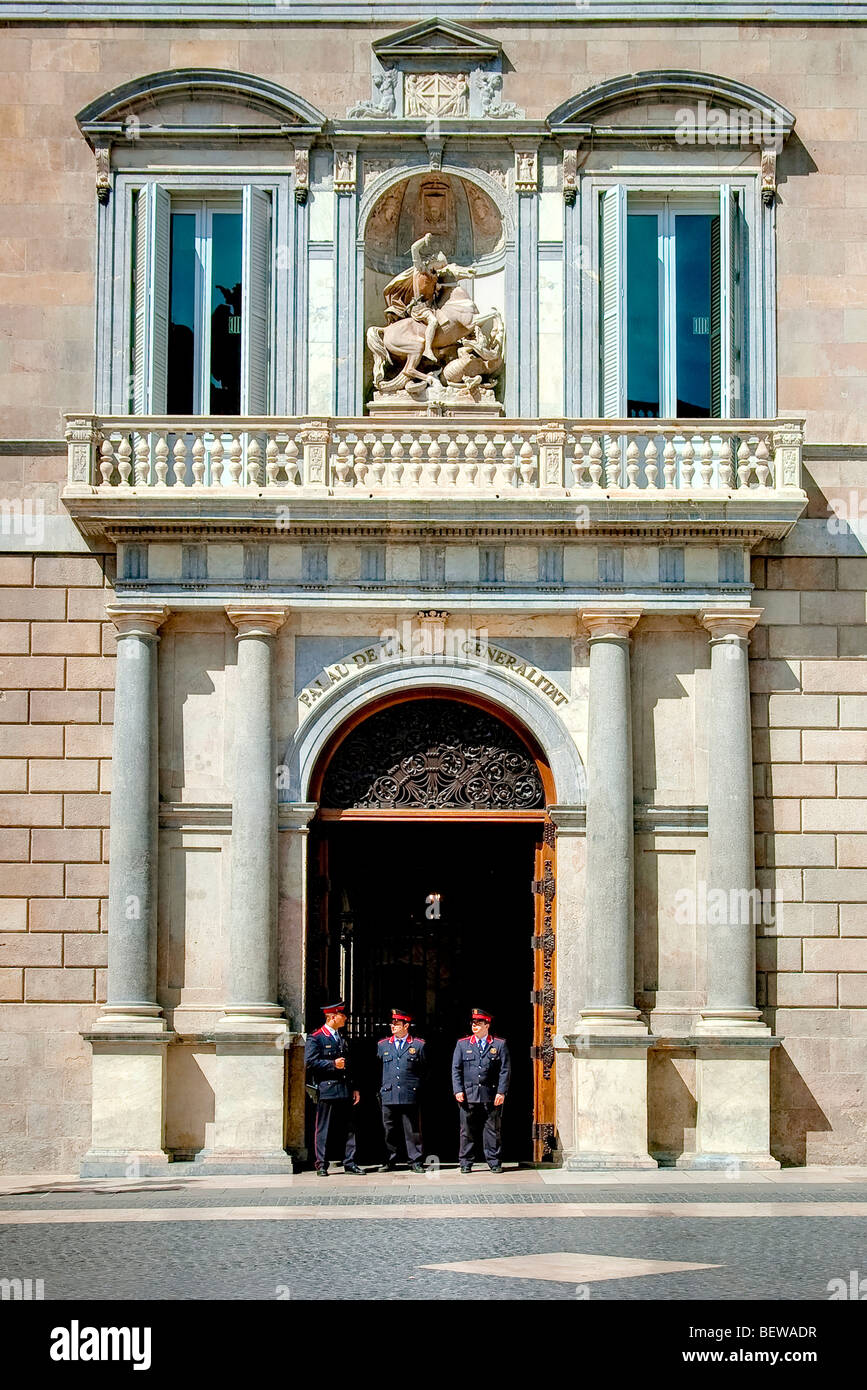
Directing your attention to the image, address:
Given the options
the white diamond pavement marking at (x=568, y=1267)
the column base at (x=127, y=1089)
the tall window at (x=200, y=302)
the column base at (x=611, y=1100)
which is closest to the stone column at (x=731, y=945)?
the column base at (x=611, y=1100)

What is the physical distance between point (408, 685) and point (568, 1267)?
9.50m

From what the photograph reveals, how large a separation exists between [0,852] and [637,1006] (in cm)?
739

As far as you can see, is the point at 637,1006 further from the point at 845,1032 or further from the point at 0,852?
the point at 0,852

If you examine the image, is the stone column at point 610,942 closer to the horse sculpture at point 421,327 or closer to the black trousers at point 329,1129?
the black trousers at point 329,1129

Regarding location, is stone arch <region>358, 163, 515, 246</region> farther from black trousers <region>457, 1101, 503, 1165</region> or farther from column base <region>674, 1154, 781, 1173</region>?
column base <region>674, 1154, 781, 1173</region>

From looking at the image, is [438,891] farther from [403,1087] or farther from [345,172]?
[345,172]

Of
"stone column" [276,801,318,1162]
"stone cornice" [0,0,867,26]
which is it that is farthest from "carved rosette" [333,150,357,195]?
"stone column" [276,801,318,1162]

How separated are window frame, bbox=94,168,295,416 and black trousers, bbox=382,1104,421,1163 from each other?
812cm

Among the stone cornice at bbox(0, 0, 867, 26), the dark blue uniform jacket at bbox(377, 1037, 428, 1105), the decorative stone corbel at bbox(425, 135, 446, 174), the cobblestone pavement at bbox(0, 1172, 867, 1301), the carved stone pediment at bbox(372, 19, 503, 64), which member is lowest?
the cobblestone pavement at bbox(0, 1172, 867, 1301)

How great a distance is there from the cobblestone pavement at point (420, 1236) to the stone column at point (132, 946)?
0.73 metres

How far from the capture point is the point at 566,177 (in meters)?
24.7

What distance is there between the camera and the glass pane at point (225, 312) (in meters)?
25.0

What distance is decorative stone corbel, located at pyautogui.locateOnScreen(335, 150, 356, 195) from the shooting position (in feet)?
81.2
